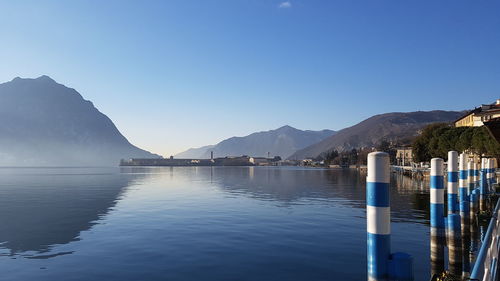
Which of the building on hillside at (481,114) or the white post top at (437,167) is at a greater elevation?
the building on hillside at (481,114)

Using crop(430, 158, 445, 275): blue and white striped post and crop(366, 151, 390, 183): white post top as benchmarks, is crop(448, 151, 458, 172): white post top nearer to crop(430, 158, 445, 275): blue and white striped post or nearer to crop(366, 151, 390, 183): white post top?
crop(430, 158, 445, 275): blue and white striped post

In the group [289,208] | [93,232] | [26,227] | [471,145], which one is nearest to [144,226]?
[93,232]

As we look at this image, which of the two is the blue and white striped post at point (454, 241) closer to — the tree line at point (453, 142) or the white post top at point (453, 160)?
the white post top at point (453, 160)

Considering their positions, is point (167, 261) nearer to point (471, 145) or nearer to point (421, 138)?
point (471, 145)

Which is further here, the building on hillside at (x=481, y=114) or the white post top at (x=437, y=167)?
the building on hillside at (x=481, y=114)

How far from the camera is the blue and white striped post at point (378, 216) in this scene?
16.9ft

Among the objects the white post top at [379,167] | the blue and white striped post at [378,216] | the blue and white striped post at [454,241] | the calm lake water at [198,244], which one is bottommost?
the calm lake water at [198,244]

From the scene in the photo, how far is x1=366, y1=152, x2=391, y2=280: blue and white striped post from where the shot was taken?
516cm

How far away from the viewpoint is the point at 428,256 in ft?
54.1

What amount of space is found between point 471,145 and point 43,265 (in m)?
75.9

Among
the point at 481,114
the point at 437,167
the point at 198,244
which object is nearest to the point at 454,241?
the point at 437,167

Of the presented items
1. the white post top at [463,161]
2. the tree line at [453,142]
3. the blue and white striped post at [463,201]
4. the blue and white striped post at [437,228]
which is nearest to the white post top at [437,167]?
the blue and white striped post at [437,228]

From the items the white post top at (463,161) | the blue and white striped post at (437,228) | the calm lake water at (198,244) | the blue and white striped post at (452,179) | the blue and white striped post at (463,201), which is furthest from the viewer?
the white post top at (463,161)

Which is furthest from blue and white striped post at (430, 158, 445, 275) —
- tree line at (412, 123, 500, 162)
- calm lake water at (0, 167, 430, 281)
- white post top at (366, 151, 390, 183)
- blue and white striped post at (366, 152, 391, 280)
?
tree line at (412, 123, 500, 162)
